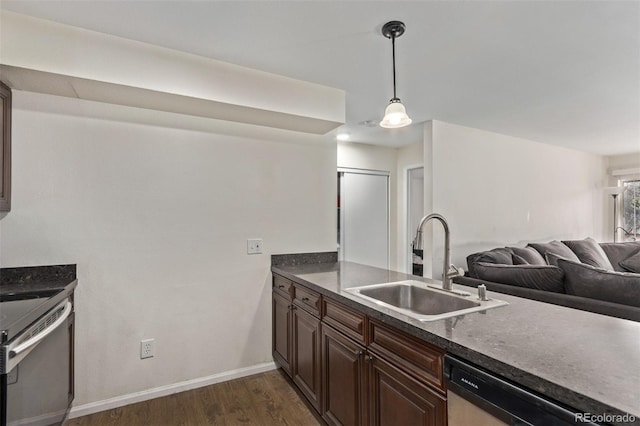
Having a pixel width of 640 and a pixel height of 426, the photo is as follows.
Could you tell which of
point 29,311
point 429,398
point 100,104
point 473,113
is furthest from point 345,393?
point 473,113

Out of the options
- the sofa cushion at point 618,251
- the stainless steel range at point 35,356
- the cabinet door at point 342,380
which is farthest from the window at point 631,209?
the stainless steel range at point 35,356

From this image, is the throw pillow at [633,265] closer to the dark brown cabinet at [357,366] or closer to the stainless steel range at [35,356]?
the dark brown cabinet at [357,366]

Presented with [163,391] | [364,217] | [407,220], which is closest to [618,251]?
[407,220]

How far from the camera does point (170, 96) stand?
6.98 ft

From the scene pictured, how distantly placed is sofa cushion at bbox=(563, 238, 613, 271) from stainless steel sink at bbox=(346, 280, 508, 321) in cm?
Result: 369

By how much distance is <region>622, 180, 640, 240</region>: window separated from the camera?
5.69 m

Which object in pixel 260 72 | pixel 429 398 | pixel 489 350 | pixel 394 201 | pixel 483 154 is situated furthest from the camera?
pixel 394 201

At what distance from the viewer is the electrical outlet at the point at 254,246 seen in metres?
2.71

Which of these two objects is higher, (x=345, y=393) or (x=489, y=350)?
(x=489, y=350)

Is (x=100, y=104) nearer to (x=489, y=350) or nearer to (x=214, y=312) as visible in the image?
(x=214, y=312)

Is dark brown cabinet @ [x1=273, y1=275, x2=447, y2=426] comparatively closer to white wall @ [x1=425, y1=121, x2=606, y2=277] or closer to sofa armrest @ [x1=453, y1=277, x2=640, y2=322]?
sofa armrest @ [x1=453, y1=277, x2=640, y2=322]

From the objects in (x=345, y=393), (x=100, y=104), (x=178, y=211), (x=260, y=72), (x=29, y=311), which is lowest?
(x=345, y=393)

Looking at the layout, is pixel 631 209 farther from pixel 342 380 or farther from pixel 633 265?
pixel 342 380

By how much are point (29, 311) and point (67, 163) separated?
44.2 inches
